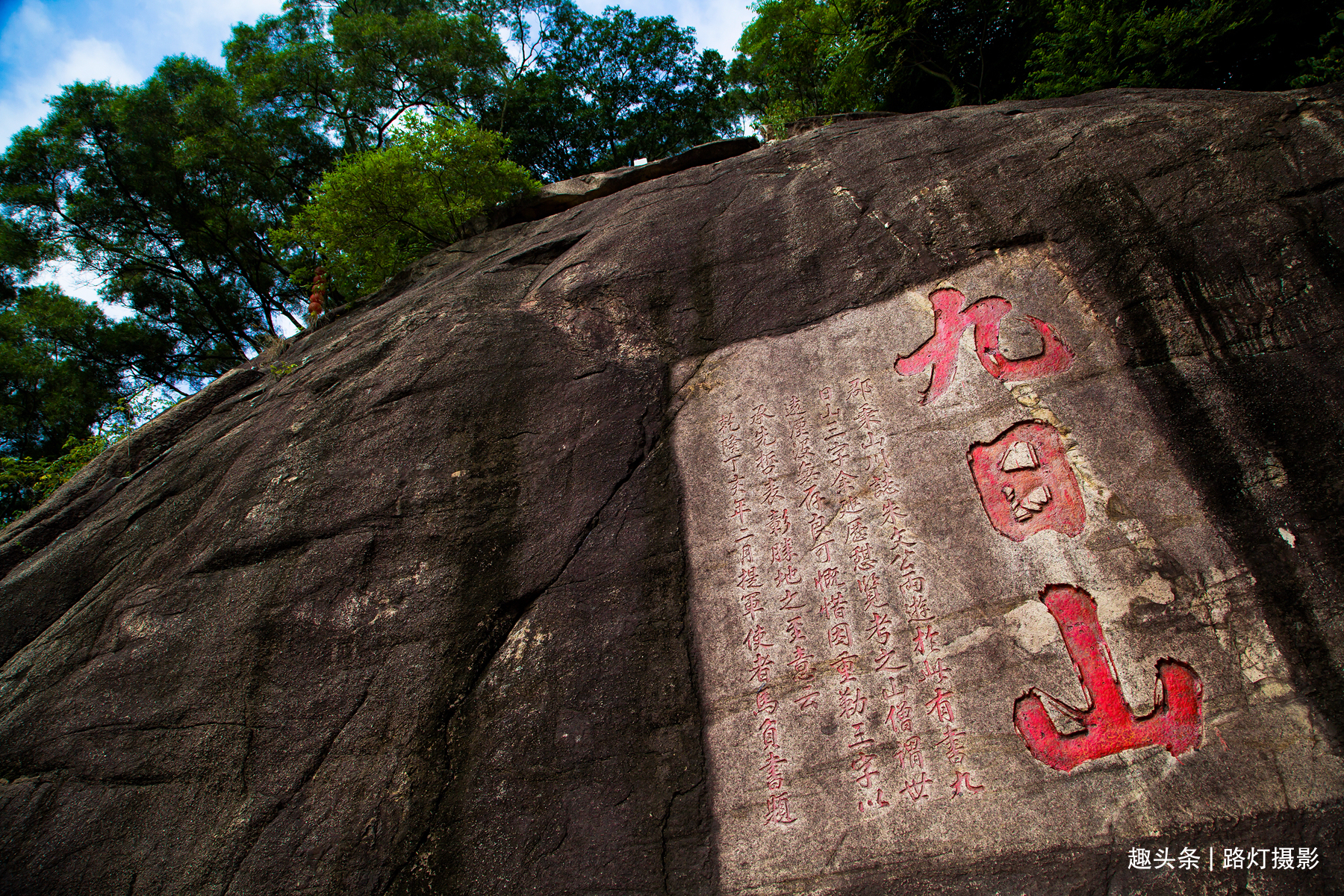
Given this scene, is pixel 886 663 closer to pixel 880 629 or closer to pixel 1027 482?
pixel 880 629

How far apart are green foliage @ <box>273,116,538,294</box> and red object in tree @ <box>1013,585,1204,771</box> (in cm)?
878

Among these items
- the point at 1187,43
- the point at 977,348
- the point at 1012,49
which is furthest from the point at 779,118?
the point at 977,348

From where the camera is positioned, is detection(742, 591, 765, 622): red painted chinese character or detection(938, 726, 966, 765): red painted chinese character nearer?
detection(938, 726, 966, 765): red painted chinese character

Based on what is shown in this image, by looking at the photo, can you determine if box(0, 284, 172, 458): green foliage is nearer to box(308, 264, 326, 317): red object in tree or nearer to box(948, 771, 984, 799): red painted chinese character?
box(308, 264, 326, 317): red object in tree

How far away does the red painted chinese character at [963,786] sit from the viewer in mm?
2910

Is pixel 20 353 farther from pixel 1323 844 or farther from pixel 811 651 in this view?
pixel 1323 844

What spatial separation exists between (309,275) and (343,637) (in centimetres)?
1014

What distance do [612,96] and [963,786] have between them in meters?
17.8

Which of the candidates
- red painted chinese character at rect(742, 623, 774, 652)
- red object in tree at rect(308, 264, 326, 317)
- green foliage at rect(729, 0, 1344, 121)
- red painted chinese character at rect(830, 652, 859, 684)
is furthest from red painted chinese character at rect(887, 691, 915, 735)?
red object in tree at rect(308, 264, 326, 317)

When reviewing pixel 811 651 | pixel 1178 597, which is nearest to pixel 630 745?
pixel 811 651

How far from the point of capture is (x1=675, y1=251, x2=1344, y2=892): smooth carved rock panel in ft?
9.13

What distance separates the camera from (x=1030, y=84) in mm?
9523
